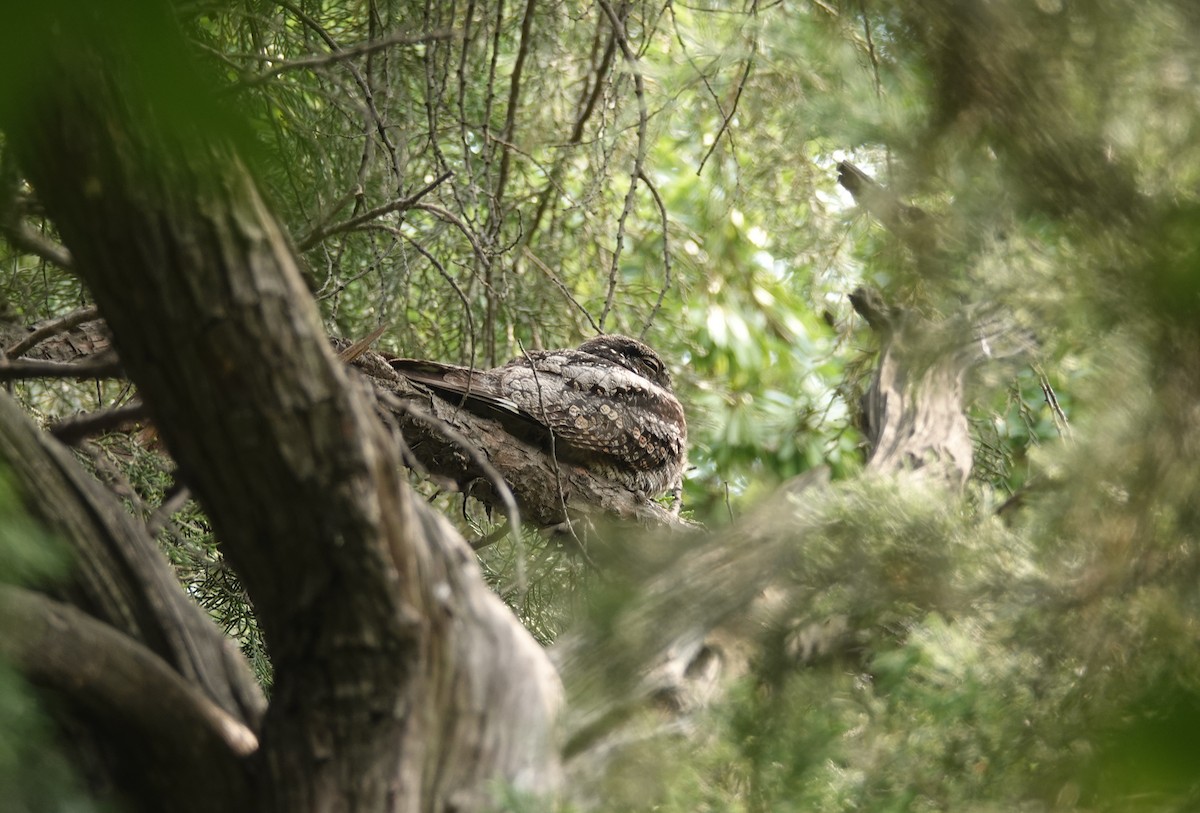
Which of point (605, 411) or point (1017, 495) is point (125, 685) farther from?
point (605, 411)

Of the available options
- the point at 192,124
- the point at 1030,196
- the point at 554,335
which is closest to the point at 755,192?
the point at 554,335

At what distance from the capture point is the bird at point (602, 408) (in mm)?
3619

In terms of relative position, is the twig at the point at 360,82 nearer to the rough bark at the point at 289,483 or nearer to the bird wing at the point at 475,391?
the bird wing at the point at 475,391

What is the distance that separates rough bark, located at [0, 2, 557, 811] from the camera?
1.16 meters

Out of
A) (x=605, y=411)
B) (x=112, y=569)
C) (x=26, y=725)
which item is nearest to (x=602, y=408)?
(x=605, y=411)

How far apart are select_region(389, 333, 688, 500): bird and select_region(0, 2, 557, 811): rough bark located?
7.14 ft

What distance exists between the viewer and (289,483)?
1.23 m

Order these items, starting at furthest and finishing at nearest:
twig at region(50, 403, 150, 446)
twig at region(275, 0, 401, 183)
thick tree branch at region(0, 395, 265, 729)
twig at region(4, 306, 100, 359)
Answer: twig at region(275, 0, 401, 183)
twig at region(4, 306, 100, 359)
twig at region(50, 403, 150, 446)
thick tree branch at region(0, 395, 265, 729)

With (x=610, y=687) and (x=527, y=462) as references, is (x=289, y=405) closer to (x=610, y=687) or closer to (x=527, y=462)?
(x=610, y=687)

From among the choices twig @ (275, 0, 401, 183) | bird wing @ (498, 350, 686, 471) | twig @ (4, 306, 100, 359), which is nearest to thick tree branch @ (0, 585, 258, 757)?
twig @ (4, 306, 100, 359)

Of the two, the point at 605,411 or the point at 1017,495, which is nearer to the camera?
the point at 1017,495

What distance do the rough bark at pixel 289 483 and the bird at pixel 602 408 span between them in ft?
7.14

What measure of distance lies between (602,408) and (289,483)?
9.18 ft

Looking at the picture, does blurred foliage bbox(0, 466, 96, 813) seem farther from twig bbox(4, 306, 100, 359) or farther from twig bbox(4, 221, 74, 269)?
twig bbox(4, 306, 100, 359)
